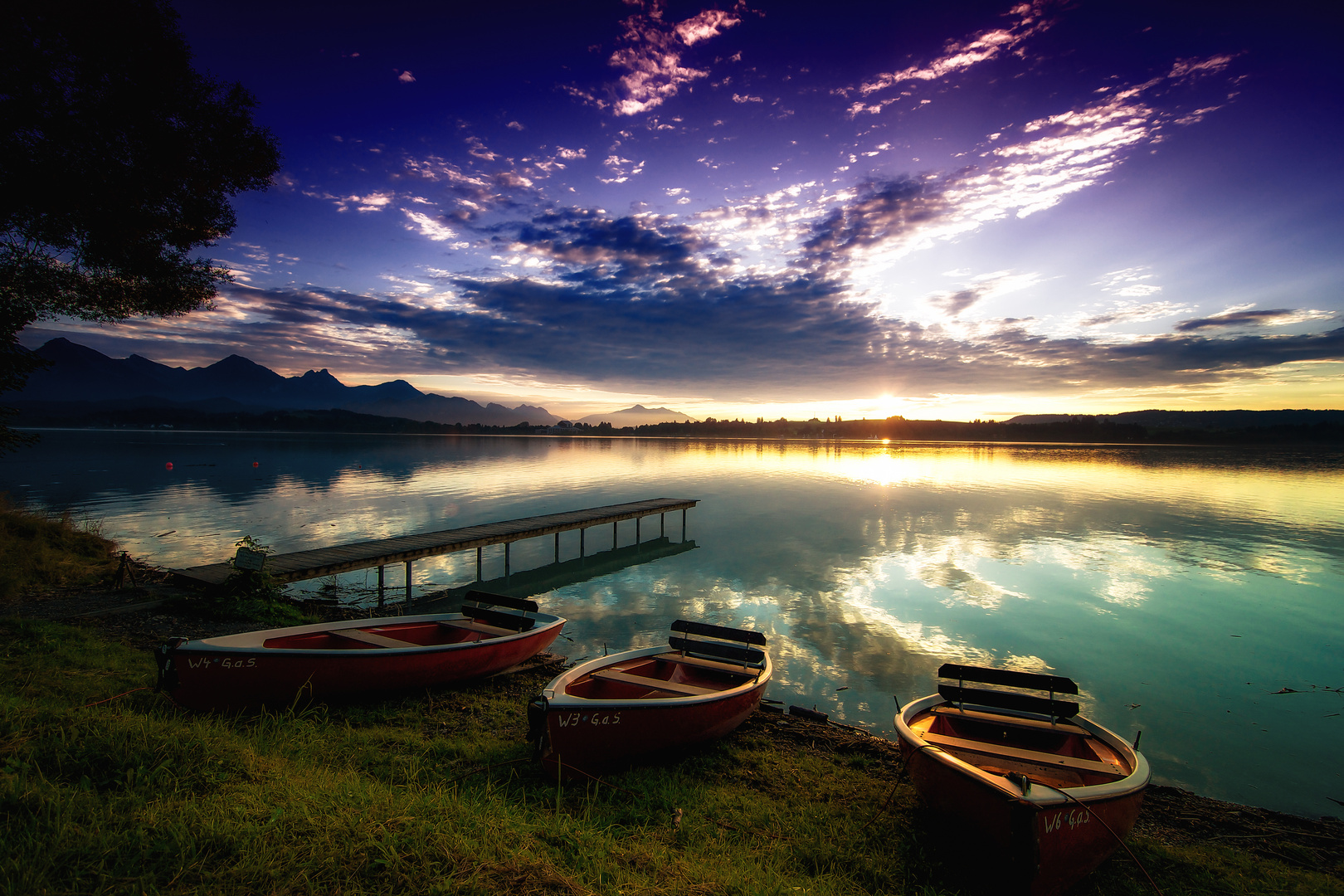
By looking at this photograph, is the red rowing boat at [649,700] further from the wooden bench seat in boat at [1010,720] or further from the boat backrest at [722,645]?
the wooden bench seat in boat at [1010,720]

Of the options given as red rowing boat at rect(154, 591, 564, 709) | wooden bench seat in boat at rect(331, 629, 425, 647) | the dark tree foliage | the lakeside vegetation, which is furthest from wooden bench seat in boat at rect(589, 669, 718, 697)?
the dark tree foliage

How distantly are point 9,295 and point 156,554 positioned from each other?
37.7 ft

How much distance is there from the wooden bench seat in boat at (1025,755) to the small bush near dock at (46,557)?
17.5m

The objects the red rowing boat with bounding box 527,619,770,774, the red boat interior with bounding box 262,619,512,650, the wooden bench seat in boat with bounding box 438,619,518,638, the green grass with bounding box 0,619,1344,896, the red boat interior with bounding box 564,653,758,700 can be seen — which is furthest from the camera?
the wooden bench seat in boat with bounding box 438,619,518,638

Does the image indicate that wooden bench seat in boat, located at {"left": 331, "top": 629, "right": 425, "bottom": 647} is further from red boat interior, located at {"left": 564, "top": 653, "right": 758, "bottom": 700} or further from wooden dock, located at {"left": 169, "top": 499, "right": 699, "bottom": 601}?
wooden dock, located at {"left": 169, "top": 499, "right": 699, "bottom": 601}

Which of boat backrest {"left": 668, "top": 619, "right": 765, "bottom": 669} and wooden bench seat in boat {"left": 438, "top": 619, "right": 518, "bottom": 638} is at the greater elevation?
boat backrest {"left": 668, "top": 619, "right": 765, "bottom": 669}

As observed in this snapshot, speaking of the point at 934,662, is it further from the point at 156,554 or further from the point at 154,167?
the point at 156,554

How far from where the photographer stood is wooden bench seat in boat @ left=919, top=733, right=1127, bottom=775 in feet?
18.8

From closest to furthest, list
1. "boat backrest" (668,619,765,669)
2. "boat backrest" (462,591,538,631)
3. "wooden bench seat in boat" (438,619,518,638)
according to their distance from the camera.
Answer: "boat backrest" (668,619,765,669), "wooden bench seat in boat" (438,619,518,638), "boat backrest" (462,591,538,631)

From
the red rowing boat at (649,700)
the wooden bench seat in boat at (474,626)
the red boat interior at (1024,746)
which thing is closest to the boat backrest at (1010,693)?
the red boat interior at (1024,746)

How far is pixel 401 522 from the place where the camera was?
25.5 m

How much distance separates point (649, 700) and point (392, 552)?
37.7 feet

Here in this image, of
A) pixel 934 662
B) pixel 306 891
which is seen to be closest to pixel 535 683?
pixel 306 891

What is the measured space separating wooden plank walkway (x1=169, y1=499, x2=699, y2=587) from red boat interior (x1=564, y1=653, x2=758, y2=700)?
30.6 ft
